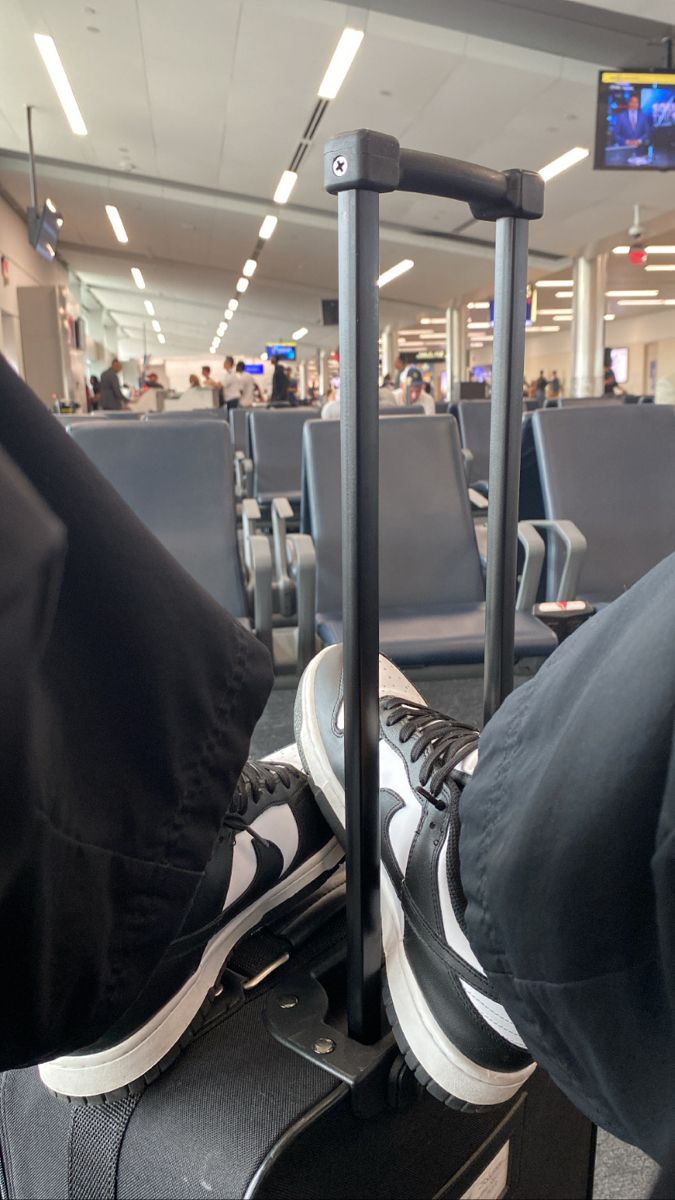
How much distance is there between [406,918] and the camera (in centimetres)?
67

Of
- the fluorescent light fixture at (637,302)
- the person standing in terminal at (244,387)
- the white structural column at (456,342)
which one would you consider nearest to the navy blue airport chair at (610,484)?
the person standing in terminal at (244,387)

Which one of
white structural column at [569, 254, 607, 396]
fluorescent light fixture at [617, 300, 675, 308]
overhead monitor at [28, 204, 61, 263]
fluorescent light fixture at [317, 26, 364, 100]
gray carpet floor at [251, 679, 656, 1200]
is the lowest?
gray carpet floor at [251, 679, 656, 1200]

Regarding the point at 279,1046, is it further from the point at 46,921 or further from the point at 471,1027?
the point at 46,921

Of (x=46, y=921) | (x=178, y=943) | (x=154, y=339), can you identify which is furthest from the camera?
(x=154, y=339)

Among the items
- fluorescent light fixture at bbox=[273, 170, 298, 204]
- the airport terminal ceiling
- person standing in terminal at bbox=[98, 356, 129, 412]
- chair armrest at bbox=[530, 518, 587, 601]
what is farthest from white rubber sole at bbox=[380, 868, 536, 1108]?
person standing in terminal at bbox=[98, 356, 129, 412]

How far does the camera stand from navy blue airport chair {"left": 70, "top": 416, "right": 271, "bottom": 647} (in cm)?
228

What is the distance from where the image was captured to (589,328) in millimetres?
12250

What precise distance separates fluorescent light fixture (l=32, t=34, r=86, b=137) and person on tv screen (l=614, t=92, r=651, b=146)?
4.42 metres

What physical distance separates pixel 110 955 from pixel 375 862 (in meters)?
0.21

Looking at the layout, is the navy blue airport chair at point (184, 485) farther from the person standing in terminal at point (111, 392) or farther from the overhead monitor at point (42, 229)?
the person standing in terminal at point (111, 392)

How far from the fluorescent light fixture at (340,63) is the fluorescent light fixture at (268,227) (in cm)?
466

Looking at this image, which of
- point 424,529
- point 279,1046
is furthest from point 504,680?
point 424,529

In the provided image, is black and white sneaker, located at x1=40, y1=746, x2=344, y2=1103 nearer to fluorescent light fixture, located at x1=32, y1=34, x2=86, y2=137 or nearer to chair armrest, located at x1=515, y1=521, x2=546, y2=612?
chair armrest, located at x1=515, y1=521, x2=546, y2=612

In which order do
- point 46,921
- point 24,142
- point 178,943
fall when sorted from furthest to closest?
point 24,142
point 178,943
point 46,921
